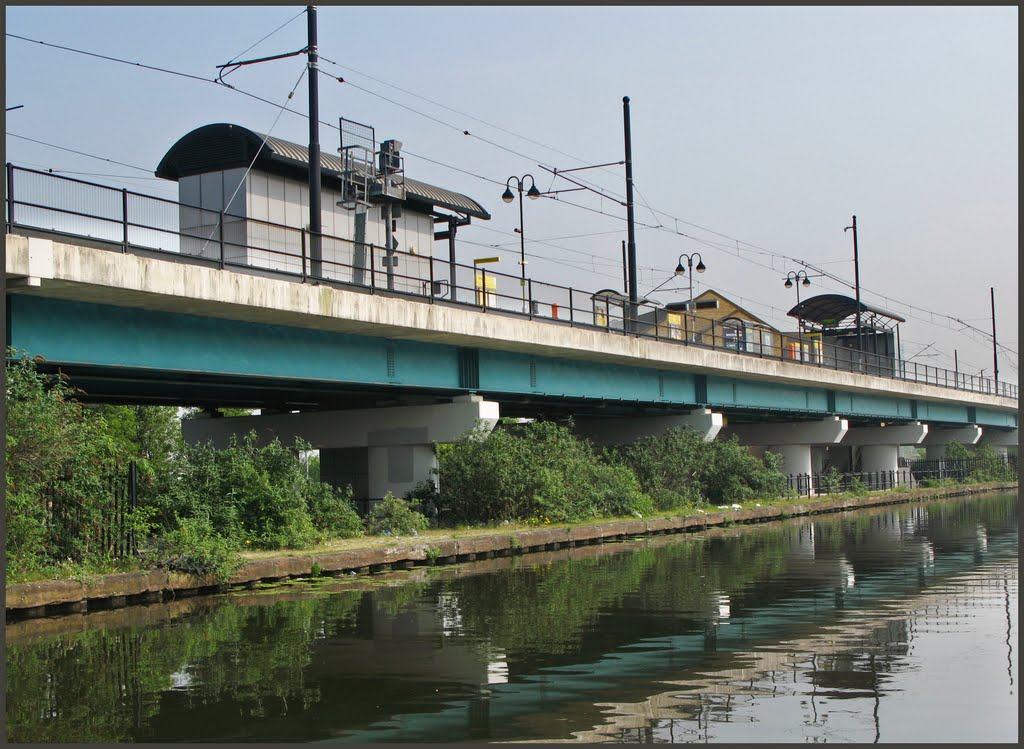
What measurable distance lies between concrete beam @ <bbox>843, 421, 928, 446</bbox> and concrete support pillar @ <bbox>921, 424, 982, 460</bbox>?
1257cm

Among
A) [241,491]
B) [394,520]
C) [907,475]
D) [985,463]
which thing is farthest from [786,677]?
[985,463]

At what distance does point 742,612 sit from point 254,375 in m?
11.7

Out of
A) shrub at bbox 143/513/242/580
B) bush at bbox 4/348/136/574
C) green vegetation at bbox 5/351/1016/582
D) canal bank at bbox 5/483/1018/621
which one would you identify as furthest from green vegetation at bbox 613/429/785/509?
bush at bbox 4/348/136/574

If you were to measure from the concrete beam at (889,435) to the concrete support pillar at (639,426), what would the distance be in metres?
27.3

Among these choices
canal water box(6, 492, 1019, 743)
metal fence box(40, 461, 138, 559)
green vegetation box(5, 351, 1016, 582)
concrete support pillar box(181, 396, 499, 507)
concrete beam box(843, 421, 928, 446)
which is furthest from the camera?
concrete beam box(843, 421, 928, 446)

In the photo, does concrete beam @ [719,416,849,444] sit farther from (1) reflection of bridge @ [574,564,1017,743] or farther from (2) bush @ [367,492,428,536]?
(1) reflection of bridge @ [574,564,1017,743]

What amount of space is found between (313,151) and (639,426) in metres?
23.7

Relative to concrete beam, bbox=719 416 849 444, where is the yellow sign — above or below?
above

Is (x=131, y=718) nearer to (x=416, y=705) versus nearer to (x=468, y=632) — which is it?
(x=416, y=705)

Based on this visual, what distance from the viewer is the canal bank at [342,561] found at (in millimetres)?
15492

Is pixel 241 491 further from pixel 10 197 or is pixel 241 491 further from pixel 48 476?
pixel 10 197

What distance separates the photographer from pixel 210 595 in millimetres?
17703

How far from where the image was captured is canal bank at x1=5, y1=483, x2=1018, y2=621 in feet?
50.8

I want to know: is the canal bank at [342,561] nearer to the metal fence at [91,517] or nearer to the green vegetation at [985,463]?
the metal fence at [91,517]
